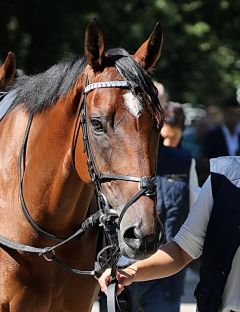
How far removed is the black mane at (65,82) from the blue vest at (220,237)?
1.23ft

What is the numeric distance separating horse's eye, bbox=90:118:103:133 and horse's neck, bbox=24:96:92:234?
0.83ft

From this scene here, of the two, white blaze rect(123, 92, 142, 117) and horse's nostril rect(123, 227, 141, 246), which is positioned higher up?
white blaze rect(123, 92, 142, 117)

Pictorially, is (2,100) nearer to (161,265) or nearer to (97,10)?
(161,265)

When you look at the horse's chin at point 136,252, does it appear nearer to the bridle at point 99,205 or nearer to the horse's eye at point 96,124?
the bridle at point 99,205

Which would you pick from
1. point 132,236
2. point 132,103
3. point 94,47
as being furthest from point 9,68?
point 132,236

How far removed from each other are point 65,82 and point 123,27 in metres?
11.3

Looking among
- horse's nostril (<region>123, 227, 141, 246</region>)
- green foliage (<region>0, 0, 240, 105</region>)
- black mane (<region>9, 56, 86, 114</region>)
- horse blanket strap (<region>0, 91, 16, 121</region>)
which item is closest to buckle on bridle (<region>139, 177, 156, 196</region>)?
horse's nostril (<region>123, 227, 141, 246</region>)

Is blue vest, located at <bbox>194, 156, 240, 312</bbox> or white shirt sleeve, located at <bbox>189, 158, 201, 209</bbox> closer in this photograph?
blue vest, located at <bbox>194, 156, 240, 312</bbox>

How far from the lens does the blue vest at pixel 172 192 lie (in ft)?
19.7

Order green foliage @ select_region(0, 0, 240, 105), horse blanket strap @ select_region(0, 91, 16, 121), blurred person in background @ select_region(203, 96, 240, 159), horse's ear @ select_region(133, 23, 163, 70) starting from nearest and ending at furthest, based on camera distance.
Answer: horse's ear @ select_region(133, 23, 163, 70) < horse blanket strap @ select_region(0, 91, 16, 121) < blurred person in background @ select_region(203, 96, 240, 159) < green foliage @ select_region(0, 0, 240, 105)

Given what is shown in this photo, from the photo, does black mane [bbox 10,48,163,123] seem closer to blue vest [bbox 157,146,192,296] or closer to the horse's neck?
the horse's neck

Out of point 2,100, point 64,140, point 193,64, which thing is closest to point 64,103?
point 64,140

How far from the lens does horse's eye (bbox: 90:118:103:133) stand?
3564 mm

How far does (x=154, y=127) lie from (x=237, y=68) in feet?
46.0
